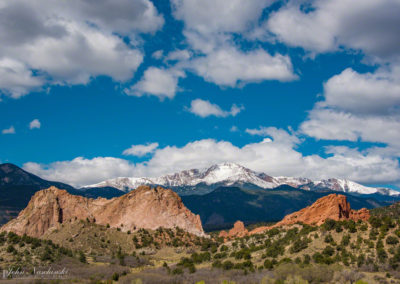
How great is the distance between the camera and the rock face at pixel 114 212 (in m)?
128

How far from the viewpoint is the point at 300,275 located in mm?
54844

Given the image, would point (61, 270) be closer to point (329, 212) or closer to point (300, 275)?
point (300, 275)

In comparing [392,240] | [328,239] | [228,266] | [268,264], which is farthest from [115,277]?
[392,240]

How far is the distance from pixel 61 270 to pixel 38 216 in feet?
240

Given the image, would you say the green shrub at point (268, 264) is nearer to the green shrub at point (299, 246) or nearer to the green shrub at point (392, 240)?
the green shrub at point (299, 246)

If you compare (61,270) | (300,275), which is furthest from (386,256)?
(61,270)

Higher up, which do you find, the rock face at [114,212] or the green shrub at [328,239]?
the rock face at [114,212]

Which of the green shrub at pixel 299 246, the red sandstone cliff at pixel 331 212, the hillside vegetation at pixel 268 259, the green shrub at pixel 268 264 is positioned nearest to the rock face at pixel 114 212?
the hillside vegetation at pixel 268 259

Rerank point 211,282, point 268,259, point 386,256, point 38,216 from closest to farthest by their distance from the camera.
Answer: point 211,282 → point 386,256 → point 268,259 → point 38,216

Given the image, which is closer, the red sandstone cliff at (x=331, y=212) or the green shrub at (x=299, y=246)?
the green shrub at (x=299, y=246)

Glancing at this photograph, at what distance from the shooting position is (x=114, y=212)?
133125 millimetres

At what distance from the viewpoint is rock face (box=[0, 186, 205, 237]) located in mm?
127688

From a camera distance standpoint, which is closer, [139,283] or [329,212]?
[139,283]

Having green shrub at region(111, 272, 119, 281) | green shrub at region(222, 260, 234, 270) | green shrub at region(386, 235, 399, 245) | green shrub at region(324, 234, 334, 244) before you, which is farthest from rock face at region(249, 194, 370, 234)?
green shrub at region(111, 272, 119, 281)
